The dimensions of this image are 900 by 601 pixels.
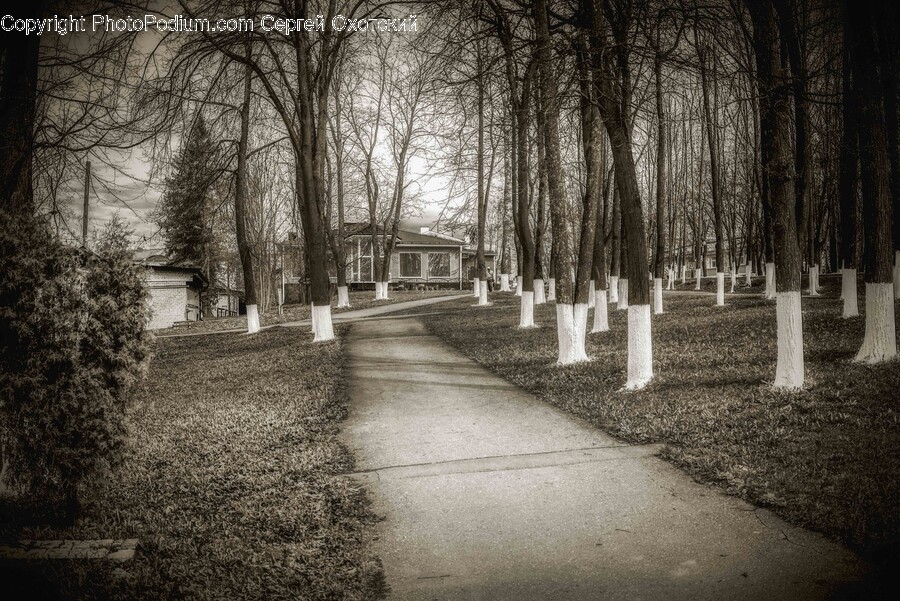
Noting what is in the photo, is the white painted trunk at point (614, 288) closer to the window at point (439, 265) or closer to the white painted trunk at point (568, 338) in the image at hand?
the white painted trunk at point (568, 338)

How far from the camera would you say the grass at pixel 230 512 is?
3.61 metres

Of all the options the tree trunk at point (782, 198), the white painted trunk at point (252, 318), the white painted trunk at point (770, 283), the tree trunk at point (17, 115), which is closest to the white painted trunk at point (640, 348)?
the tree trunk at point (782, 198)

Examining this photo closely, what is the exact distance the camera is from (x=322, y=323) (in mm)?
16078

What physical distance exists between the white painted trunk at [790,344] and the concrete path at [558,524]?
9.93 ft

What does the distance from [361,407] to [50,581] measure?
5.28m

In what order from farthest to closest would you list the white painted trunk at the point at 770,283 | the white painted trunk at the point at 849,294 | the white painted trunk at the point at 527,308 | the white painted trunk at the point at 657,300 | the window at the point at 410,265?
the window at the point at 410,265
the white painted trunk at the point at 770,283
the white painted trunk at the point at 657,300
the white painted trunk at the point at 527,308
the white painted trunk at the point at 849,294

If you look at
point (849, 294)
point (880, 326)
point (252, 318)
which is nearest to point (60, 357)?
point (880, 326)

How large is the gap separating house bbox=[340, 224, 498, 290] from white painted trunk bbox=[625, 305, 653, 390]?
43671 millimetres

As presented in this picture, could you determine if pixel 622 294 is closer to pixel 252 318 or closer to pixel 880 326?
pixel 880 326

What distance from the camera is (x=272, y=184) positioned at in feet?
109

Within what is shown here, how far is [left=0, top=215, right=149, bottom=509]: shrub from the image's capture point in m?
4.31

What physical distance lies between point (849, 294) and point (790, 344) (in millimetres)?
8603

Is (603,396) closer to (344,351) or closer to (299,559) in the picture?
(299,559)

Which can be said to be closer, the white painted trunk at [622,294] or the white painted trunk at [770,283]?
the white painted trunk at [770,283]
